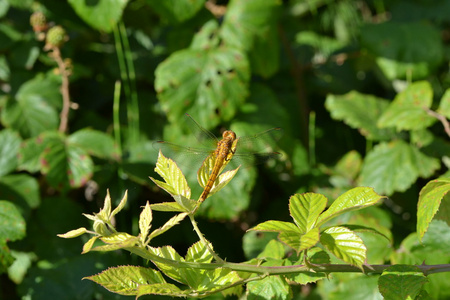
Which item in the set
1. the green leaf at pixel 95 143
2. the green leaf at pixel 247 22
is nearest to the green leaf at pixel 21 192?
the green leaf at pixel 95 143

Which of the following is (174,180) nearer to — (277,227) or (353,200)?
(277,227)

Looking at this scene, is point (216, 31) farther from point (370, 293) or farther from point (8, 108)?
point (370, 293)

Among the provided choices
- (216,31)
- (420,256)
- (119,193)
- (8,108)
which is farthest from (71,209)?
(420,256)

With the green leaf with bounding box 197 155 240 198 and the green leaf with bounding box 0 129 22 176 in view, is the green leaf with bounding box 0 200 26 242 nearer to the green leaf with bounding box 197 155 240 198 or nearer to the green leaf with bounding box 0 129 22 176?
the green leaf with bounding box 0 129 22 176

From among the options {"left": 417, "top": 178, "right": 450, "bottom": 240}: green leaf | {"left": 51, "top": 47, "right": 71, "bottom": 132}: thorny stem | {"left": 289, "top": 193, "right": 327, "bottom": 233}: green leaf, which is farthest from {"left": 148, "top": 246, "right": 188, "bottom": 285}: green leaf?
{"left": 51, "top": 47, "right": 71, "bottom": 132}: thorny stem

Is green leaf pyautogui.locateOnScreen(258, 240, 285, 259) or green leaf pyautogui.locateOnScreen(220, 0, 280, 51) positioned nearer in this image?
green leaf pyautogui.locateOnScreen(258, 240, 285, 259)

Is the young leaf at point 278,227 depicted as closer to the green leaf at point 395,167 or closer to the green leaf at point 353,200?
the green leaf at point 353,200

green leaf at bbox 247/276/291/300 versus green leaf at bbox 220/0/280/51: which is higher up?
green leaf at bbox 220/0/280/51
